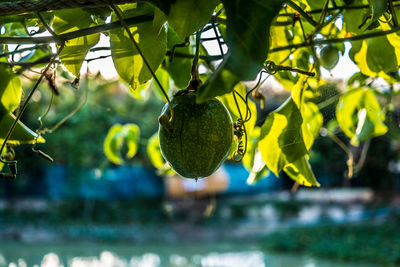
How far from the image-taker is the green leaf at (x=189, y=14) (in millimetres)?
302

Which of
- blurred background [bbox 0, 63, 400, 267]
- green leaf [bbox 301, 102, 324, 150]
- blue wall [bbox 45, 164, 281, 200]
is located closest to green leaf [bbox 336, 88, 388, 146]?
green leaf [bbox 301, 102, 324, 150]

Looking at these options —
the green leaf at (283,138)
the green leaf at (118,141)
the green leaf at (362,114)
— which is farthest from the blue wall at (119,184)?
the green leaf at (283,138)

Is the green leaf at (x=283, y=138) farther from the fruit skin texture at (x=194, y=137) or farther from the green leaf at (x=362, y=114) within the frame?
the green leaf at (x=362, y=114)

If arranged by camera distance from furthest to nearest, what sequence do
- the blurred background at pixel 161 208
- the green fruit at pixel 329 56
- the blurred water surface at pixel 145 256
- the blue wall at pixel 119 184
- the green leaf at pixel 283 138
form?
the blue wall at pixel 119 184 < the blurred background at pixel 161 208 < the blurred water surface at pixel 145 256 < the green fruit at pixel 329 56 < the green leaf at pixel 283 138

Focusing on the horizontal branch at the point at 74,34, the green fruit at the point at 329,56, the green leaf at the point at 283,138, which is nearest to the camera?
the horizontal branch at the point at 74,34

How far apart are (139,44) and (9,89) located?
0.46 ft

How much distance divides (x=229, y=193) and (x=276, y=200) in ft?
2.00

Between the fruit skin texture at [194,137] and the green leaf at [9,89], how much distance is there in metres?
0.15

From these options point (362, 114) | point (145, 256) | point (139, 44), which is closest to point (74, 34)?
point (139, 44)

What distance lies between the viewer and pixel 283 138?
0.46m

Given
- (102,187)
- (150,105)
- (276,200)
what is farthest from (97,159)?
(276,200)

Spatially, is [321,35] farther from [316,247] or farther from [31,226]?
[31,226]

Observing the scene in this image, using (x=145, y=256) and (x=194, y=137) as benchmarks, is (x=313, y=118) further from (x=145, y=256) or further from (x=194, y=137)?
(x=145, y=256)

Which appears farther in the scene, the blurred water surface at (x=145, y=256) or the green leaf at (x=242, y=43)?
the blurred water surface at (x=145, y=256)
